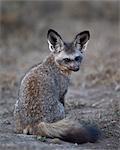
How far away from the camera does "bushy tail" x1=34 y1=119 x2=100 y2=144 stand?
315 inches

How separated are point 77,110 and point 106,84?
2382 mm

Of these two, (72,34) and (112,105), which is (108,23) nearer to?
(72,34)

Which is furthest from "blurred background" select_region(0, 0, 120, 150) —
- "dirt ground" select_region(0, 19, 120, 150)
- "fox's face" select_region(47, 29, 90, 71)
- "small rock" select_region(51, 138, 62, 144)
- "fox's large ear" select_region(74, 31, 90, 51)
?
"fox's large ear" select_region(74, 31, 90, 51)

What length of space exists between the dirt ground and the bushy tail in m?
0.10

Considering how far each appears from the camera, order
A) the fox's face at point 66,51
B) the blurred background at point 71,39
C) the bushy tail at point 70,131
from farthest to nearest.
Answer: the blurred background at point 71,39 → the fox's face at point 66,51 → the bushy tail at point 70,131

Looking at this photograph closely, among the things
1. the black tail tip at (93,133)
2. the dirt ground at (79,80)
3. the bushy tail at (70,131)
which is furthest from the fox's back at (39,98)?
the black tail tip at (93,133)

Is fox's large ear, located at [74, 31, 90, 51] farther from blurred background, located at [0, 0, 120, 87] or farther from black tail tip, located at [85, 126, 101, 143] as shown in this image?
blurred background, located at [0, 0, 120, 87]

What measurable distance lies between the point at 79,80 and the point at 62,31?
751cm

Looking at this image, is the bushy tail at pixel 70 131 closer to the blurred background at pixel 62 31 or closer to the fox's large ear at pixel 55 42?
the fox's large ear at pixel 55 42

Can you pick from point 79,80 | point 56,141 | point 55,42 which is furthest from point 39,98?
point 79,80

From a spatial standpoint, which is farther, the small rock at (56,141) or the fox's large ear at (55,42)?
the fox's large ear at (55,42)

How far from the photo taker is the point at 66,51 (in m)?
9.31

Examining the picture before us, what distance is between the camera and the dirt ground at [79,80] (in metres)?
8.23

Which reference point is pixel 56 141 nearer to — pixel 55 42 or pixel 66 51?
pixel 66 51
